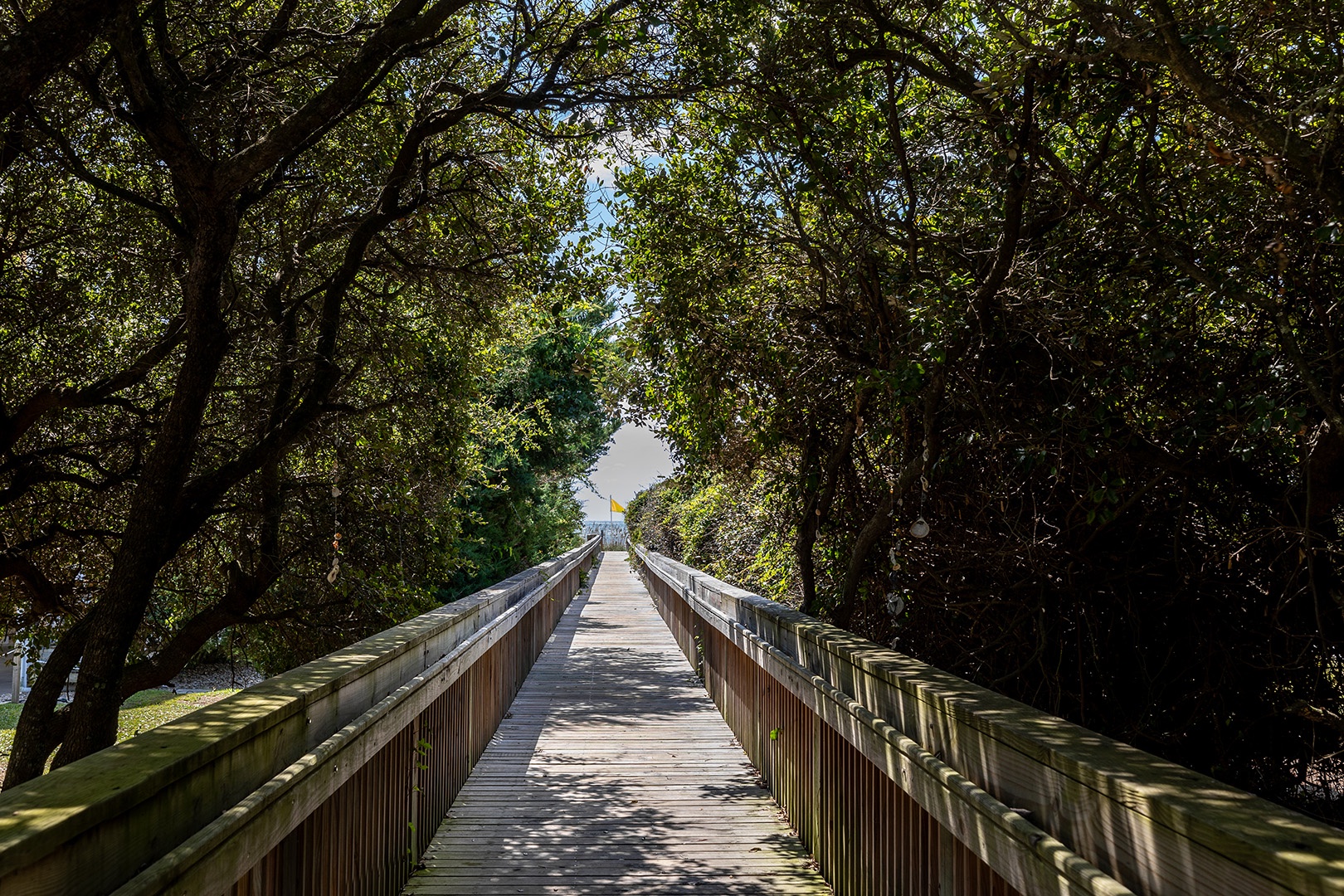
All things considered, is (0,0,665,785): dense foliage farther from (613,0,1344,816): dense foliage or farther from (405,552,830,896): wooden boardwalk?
(405,552,830,896): wooden boardwalk

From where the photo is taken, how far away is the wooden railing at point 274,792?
1.71 metres

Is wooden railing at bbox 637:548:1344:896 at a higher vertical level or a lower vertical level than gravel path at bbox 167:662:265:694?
higher

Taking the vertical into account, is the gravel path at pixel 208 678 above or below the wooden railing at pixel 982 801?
below

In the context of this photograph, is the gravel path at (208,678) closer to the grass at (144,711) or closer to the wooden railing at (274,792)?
the grass at (144,711)

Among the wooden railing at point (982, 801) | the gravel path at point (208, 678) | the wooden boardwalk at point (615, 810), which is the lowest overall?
the gravel path at point (208, 678)

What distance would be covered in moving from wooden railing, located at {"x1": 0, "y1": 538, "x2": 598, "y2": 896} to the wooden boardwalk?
1.06 ft

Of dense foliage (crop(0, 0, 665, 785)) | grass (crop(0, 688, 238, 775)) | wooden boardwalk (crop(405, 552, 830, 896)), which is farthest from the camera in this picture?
grass (crop(0, 688, 238, 775))

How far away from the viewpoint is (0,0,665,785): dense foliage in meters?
5.75

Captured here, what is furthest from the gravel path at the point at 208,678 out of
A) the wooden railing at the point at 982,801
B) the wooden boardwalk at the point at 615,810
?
the wooden railing at the point at 982,801

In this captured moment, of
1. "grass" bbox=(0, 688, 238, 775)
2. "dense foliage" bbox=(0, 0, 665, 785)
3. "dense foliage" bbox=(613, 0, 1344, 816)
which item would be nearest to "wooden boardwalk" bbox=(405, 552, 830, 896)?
"dense foliage" bbox=(613, 0, 1344, 816)

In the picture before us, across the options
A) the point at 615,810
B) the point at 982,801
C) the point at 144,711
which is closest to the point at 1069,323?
the point at 982,801

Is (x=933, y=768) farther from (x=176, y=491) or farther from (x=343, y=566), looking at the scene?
(x=343, y=566)

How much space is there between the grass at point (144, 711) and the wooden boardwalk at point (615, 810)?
6358 millimetres

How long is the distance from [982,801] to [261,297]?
23.2ft
